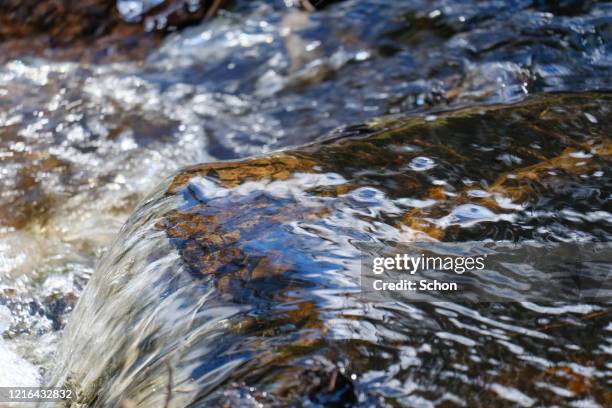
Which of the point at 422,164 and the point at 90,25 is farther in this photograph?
the point at 90,25

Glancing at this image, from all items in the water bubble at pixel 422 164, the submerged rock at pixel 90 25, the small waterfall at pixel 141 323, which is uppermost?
the water bubble at pixel 422 164

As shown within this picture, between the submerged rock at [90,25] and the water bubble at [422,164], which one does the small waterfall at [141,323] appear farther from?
the submerged rock at [90,25]

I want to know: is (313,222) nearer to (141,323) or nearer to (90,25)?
(141,323)

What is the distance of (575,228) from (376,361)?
2.73 feet

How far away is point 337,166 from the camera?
8.41 feet

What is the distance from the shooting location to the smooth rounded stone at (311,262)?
175 cm

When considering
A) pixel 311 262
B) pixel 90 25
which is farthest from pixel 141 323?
pixel 90 25

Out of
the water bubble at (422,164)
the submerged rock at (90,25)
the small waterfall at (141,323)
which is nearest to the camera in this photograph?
the small waterfall at (141,323)

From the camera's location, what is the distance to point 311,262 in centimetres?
209

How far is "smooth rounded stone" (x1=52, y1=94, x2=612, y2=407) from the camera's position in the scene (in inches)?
69.1

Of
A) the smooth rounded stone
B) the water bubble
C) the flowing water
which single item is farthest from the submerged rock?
the water bubble

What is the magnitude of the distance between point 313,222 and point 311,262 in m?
0.20

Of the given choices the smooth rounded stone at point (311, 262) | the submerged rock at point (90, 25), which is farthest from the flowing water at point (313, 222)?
the submerged rock at point (90, 25)

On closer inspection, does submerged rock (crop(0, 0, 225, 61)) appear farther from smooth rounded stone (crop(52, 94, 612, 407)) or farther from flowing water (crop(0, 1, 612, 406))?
smooth rounded stone (crop(52, 94, 612, 407))
